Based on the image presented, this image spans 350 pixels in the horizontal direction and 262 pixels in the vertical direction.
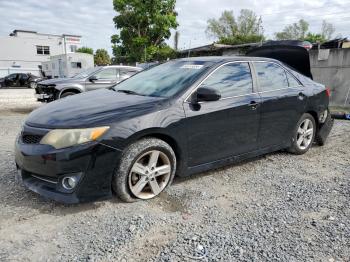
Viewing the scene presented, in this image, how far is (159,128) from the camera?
3.29 m

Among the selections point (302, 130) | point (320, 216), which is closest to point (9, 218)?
point (320, 216)

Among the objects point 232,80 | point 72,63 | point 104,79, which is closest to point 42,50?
point 72,63

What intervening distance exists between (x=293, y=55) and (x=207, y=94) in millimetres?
2992

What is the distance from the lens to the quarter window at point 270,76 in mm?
4355

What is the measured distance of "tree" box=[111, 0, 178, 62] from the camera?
3014 cm

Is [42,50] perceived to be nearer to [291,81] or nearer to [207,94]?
[291,81]

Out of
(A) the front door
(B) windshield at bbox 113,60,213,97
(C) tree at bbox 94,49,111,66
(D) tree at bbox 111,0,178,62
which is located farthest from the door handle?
(C) tree at bbox 94,49,111,66

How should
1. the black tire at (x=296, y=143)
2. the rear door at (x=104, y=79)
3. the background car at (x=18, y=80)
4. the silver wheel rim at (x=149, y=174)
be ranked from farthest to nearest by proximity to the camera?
the background car at (x=18, y=80)
the rear door at (x=104, y=79)
the black tire at (x=296, y=143)
the silver wheel rim at (x=149, y=174)

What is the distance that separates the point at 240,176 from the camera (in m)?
4.14

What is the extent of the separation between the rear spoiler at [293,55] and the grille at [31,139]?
4436 mm

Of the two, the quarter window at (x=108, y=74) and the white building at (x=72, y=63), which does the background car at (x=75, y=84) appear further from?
the white building at (x=72, y=63)

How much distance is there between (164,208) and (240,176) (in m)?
1.34

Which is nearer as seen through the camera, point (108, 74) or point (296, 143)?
point (296, 143)

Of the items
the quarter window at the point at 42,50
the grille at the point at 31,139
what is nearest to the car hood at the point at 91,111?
the grille at the point at 31,139
